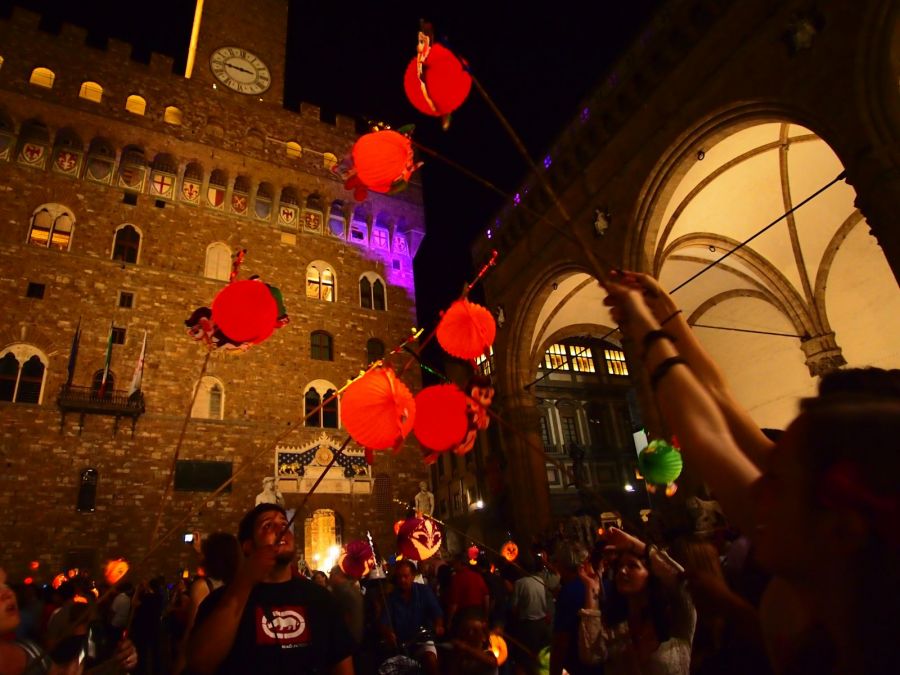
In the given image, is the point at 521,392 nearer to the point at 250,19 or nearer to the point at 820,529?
the point at 820,529

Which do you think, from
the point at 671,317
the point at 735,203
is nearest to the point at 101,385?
the point at 671,317

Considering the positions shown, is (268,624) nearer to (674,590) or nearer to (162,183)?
(674,590)

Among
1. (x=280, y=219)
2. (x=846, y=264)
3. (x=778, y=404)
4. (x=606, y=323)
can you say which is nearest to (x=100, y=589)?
(x=280, y=219)

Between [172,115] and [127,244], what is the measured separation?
5.14 meters

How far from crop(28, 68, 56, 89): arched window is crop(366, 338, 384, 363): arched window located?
1333 cm

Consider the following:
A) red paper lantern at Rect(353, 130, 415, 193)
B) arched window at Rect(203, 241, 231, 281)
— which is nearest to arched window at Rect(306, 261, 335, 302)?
arched window at Rect(203, 241, 231, 281)

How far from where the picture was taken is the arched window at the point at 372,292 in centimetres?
2098

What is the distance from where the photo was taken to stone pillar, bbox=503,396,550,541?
14.0m

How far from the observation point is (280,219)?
20062 mm

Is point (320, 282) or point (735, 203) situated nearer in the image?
point (735, 203)

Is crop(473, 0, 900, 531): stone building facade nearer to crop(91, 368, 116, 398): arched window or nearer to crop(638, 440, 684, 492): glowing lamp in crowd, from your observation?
crop(638, 440, 684, 492): glowing lamp in crowd

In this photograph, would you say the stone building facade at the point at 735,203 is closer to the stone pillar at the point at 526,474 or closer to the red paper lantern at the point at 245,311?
the stone pillar at the point at 526,474

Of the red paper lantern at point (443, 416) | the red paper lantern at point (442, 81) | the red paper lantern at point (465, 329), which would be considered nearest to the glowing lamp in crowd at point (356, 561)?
the red paper lantern at point (443, 416)

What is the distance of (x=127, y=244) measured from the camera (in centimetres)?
1731
